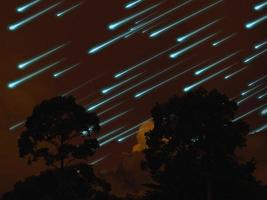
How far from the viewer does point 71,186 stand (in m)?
43.5

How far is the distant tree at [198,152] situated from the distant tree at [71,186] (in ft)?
21.6

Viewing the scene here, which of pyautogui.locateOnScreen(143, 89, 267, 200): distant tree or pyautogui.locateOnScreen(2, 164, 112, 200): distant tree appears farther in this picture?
pyautogui.locateOnScreen(143, 89, 267, 200): distant tree

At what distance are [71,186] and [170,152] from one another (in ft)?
32.6

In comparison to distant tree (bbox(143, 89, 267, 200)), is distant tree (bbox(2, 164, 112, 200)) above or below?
above

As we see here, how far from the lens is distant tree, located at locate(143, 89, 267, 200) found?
47.3 m

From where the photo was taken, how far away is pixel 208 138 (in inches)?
1922

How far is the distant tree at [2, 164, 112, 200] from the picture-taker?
43469mm

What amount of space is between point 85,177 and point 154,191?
8.34 m

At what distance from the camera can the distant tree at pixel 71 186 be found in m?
43.5

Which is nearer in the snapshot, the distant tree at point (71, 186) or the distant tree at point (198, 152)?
the distant tree at point (71, 186)

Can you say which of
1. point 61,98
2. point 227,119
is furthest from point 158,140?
point 61,98

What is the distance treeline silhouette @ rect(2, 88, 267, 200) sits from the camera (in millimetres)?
43719

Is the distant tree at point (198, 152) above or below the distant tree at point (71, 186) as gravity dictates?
below

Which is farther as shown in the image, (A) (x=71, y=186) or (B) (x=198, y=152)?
(B) (x=198, y=152)
